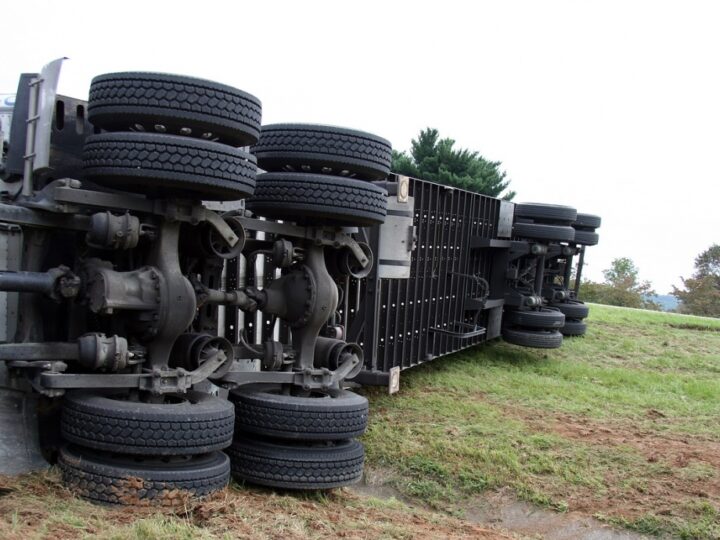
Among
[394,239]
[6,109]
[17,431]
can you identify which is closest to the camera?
[17,431]

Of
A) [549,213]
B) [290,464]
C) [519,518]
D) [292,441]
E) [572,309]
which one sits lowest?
[519,518]

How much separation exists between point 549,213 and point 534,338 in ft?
5.95

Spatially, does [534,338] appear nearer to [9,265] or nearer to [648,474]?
[648,474]

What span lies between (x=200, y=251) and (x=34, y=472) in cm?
158

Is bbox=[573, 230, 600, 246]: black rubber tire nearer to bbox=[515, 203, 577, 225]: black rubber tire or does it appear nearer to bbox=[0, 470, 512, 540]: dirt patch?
bbox=[515, 203, 577, 225]: black rubber tire

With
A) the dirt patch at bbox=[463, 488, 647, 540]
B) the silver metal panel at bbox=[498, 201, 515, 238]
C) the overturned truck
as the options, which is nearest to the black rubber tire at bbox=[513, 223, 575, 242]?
the silver metal panel at bbox=[498, 201, 515, 238]

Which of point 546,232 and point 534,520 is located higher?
point 546,232

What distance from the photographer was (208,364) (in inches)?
187

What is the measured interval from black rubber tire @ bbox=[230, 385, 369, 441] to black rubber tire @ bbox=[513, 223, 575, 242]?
6.77 meters

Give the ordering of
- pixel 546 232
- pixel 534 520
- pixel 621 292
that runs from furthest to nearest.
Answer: pixel 621 292, pixel 546 232, pixel 534 520

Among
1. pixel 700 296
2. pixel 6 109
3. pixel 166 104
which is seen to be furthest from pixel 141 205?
pixel 700 296

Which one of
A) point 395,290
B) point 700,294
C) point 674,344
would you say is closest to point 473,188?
point 700,294

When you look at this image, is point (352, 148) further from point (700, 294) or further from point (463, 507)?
point (700, 294)

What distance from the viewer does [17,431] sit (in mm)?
4469
